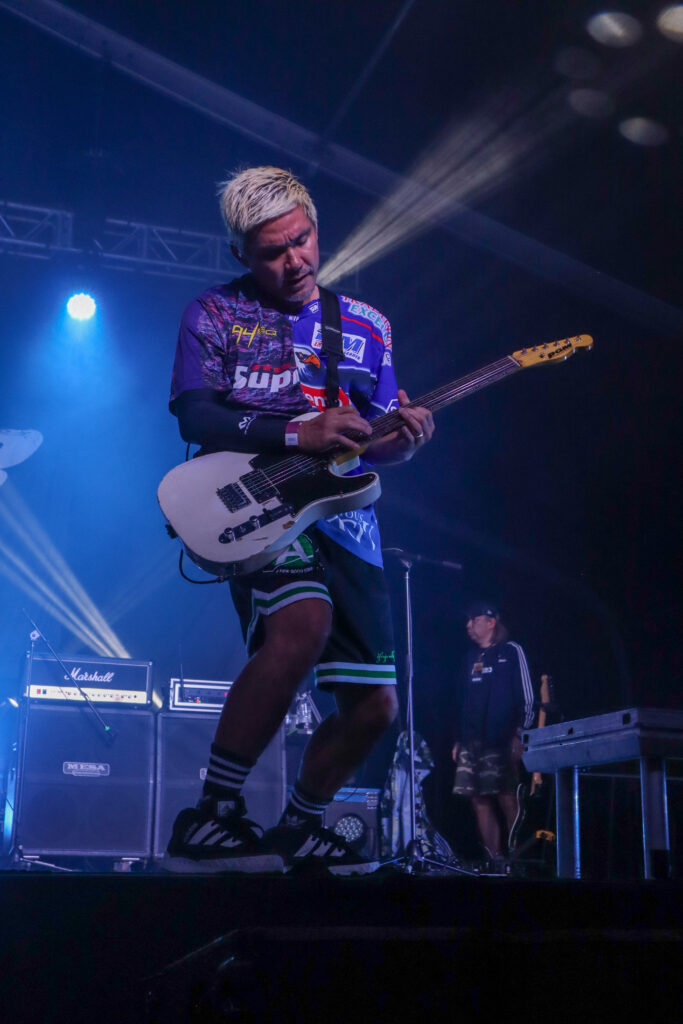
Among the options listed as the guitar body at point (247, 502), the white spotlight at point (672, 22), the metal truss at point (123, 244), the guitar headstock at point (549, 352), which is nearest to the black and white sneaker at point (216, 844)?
the guitar body at point (247, 502)

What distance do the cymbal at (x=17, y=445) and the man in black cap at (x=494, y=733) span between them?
14.8 feet

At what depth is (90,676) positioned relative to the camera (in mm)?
6504

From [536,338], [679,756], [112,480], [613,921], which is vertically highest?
[536,338]

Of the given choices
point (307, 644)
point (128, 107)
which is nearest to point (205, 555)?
point (307, 644)

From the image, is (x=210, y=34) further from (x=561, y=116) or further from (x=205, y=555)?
(x=205, y=555)

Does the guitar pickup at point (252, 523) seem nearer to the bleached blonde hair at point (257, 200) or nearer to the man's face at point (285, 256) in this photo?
the man's face at point (285, 256)

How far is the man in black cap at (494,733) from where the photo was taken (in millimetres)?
7383

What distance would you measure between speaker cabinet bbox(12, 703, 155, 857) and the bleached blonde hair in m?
4.54

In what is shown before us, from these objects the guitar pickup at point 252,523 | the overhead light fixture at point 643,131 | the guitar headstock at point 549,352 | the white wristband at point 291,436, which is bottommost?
the guitar pickup at point 252,523

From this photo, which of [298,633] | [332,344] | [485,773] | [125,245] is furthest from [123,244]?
[298,633]

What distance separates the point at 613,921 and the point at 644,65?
5.95m

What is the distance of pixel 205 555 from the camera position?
2271 millimetres

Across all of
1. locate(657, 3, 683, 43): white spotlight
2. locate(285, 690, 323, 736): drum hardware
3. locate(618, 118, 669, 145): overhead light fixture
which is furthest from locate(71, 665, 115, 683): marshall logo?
locate(657, 3, 683, 43): white spotlight

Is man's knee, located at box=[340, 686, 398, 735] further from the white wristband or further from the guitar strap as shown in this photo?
the guitar strap
